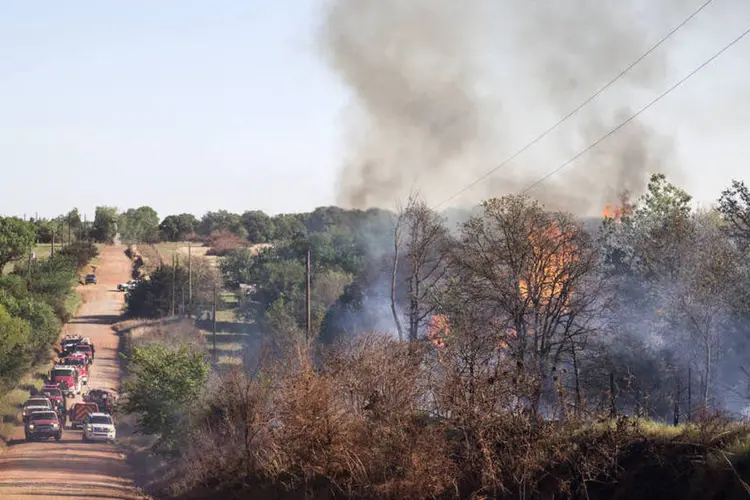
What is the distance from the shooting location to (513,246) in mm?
34688

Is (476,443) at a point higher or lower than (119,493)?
higher

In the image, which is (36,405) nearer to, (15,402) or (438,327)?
(15,402)

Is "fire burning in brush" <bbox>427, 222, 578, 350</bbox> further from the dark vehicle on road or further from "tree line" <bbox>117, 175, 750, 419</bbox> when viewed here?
the dark vehicle on road

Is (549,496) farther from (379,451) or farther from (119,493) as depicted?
(119,493)

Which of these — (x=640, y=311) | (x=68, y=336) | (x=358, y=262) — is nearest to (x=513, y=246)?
(x=640, y=311)

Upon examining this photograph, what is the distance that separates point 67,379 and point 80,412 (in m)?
7.71

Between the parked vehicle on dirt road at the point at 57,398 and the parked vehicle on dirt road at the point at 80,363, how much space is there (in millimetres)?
4639

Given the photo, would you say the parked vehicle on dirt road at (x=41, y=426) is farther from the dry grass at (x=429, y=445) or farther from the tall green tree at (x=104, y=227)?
the tall green tree at (x=104, y=227)

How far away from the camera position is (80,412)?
50094mm

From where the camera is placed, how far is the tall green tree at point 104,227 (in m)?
135

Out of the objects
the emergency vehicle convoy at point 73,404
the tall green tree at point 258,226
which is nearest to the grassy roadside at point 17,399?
the emergency vehicle convoy at point 73,404

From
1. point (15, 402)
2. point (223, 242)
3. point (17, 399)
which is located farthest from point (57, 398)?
point (223, 242)

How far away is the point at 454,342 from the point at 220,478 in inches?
385

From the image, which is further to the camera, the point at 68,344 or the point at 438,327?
the point at 68,344
